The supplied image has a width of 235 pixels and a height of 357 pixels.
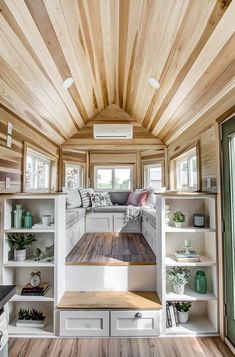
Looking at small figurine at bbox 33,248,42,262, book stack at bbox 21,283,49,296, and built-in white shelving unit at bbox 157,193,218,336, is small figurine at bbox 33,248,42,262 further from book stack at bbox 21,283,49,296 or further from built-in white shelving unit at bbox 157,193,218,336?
built-in white shelving unit at bbox 157,193,218,336

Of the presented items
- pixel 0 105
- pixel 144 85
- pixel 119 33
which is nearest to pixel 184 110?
pixel 144 85

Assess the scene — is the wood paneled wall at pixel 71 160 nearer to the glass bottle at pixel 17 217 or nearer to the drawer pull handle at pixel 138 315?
the glass bottle at pixel 17 217

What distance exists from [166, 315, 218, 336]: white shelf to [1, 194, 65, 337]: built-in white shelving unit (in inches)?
47.1

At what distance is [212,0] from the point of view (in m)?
1.39

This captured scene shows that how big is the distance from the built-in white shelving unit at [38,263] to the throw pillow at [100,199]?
2312mm

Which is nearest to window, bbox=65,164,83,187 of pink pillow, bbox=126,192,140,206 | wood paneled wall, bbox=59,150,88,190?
wood paneled wall, bbox=59,150,88,190

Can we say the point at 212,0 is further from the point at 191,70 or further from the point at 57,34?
the point at 57,34

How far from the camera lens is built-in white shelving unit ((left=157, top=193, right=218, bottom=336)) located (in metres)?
2.31

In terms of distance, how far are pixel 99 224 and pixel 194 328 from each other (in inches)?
105

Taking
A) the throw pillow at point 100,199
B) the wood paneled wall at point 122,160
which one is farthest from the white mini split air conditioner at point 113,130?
the throw pillow at point 100,199

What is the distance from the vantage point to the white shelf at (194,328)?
2264 millimetres

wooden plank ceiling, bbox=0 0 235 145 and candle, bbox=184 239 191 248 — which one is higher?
wooden plank ceiling, bbox=0 0 235 145

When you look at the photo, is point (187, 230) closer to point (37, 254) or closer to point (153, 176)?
point (37, 254)

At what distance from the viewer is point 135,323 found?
2.27 meters
